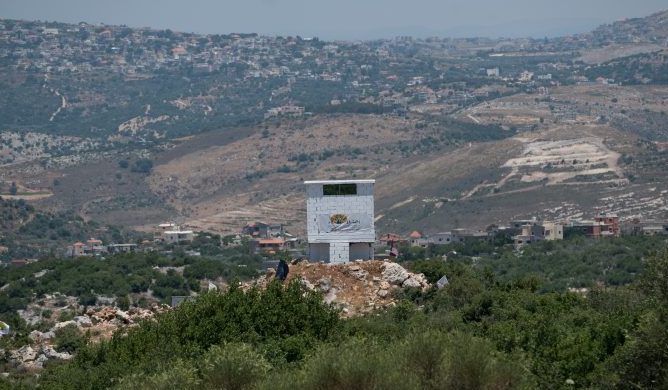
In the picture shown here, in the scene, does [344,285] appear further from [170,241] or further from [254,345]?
[170,241]

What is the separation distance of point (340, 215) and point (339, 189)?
2.66 ft

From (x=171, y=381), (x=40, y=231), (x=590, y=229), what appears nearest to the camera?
(x=171, y=381)

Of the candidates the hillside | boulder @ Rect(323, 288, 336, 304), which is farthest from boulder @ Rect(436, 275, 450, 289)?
the hillside

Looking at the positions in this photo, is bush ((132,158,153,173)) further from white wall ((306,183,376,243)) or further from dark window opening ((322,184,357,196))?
white wall ((306,183,376,243))

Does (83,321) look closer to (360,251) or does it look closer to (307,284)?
(307,284)

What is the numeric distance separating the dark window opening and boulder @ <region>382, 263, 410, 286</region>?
257 centimetres

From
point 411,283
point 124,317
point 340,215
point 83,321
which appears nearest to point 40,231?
point 83,321

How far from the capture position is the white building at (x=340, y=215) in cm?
4819

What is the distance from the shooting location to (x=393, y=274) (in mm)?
46844

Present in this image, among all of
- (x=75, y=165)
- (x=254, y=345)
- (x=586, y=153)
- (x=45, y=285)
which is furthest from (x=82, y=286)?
(x=75, y=165)

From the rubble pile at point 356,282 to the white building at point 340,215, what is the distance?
1.28m

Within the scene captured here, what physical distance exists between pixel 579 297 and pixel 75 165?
11942 centimetres

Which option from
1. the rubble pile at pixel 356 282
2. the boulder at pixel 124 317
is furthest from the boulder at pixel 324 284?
the boulder at pixel 124 317

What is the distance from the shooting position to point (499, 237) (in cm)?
9869
